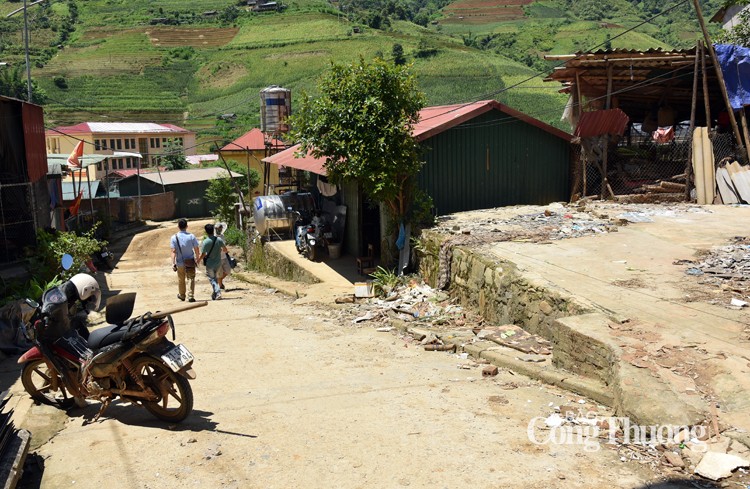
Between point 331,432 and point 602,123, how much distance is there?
12.6m

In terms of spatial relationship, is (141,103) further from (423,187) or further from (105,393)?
(105,393)

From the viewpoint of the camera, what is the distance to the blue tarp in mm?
14672

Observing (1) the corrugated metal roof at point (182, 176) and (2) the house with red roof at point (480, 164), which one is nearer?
(2) the house with red roof at point (480, 164)

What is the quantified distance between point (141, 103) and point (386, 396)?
7197 cm

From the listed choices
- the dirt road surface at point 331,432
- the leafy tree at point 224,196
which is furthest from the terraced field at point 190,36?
the dirt road surface at point 331,432

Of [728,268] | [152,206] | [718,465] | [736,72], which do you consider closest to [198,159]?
[152,206]

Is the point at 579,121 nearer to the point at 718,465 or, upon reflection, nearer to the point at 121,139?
the point at 718,465

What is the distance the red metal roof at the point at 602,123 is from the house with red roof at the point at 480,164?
1.83ft

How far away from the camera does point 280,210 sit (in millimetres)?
19594

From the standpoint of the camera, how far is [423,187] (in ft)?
47.4

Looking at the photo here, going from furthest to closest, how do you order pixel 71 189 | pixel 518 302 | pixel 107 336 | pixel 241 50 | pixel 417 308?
pixel 241 50, pixel 71 189, pixel 417 308, pixel 518 302, pixel 107 336

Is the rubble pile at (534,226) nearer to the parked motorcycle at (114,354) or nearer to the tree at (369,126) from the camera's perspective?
the tree at (369,126)

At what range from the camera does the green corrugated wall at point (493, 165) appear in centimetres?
1466

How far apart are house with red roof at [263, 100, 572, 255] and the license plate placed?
852cm
